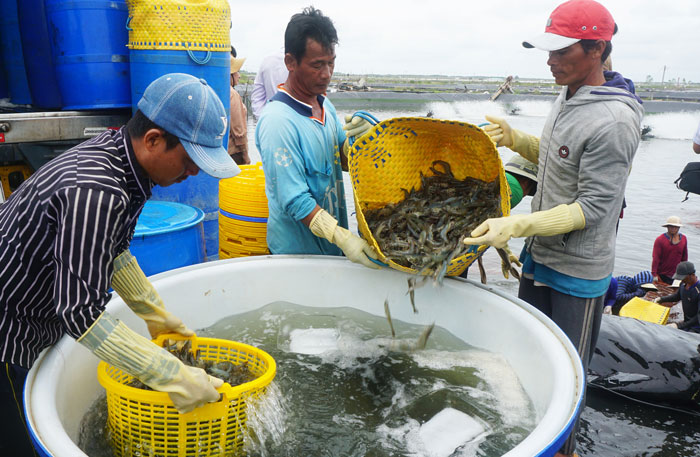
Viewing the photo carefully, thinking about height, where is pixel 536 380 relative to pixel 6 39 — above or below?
below

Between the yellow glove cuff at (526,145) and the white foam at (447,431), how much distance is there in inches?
61.7

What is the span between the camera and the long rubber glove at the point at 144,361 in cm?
159

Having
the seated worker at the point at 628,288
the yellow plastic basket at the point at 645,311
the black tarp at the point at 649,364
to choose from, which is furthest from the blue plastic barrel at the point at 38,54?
the seated worker at the point at 628,288

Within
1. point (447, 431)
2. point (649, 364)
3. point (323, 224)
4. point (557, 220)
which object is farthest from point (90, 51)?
point (649, 364)

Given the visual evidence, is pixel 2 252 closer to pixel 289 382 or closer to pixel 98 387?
pixel 98 387

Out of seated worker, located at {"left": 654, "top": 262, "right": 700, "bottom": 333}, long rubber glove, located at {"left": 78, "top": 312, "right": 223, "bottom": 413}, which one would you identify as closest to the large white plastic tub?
long rubber glove, located at {"left": 78, "top": 312, "right": 223, "bottom": 413}

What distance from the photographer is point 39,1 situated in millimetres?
3748

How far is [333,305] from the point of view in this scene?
309 cm

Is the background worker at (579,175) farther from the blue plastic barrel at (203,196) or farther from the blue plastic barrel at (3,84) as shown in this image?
the blue plastic barrel at (3,84)

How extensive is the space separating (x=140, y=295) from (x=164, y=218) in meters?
1.27

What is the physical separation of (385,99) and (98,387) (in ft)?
131

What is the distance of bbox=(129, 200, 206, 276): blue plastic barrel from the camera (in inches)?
121

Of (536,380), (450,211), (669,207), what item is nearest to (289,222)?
(450,211)

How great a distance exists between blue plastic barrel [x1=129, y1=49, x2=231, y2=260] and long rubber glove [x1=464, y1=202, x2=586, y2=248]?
233 cm
